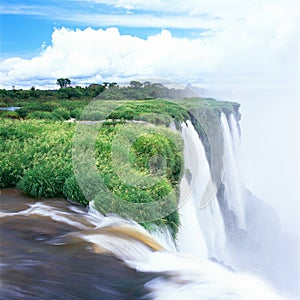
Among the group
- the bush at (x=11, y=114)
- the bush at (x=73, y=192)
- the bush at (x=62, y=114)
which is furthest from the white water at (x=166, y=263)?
the bush at (x=11, y=114)

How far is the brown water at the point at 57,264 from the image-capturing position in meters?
2.57

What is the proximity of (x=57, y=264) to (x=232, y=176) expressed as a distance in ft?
27.8

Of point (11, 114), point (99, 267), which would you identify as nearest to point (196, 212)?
point (99, 267)

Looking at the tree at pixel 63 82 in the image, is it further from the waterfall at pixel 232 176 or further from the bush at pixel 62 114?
the waterfall at pixel 232 176

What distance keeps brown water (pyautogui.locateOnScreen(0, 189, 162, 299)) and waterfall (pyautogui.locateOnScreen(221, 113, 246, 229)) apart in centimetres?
662

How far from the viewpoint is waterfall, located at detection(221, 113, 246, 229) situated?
1018 cm

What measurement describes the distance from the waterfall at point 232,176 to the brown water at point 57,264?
6624mm

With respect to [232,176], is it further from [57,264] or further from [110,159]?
[57,264]

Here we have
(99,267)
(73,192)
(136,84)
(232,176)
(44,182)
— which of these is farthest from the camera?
(232,176)

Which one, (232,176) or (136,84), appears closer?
(136,84)

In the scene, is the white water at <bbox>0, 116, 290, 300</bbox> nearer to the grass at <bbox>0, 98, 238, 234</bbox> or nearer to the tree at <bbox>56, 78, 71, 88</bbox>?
the grass at <bbox>0, 98, 238, 234</bbox>

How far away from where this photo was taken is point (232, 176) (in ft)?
35.9

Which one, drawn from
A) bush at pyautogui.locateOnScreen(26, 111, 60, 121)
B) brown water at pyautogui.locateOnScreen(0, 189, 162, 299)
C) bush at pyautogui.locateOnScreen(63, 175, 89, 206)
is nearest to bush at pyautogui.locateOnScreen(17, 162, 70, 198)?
bush at pyautogui.locateOnScreen(63, 175, 89, 206)

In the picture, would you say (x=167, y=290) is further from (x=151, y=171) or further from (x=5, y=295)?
(x=151, y=171)
